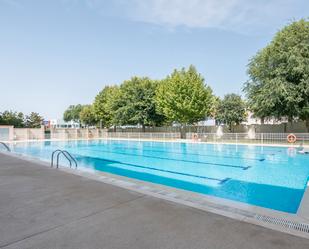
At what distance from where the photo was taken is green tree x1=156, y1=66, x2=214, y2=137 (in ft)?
72.2

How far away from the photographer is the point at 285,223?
3.00 meters

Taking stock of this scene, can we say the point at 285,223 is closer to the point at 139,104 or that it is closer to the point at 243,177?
the point at 243,177

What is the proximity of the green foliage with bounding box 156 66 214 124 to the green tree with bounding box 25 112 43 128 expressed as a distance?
28499 mm

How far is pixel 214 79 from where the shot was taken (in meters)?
25.2

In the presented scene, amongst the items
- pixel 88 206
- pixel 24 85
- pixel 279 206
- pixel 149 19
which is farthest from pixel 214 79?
pixel 88 206

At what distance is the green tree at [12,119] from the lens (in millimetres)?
34281

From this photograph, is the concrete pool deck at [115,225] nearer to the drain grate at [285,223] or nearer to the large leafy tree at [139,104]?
the drain grate at [285,223]

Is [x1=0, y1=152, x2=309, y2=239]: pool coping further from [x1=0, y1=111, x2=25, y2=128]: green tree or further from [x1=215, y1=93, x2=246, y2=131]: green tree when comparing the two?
[x1=0, y1=111, x2=25, y2=128]: green tree

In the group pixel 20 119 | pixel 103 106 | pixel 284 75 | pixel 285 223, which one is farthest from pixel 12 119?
pixel 285 223

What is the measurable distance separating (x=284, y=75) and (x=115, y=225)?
1697 centimetres

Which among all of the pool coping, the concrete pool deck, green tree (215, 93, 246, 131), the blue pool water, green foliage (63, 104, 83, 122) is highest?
green foliage (63, 104, 83, 122)

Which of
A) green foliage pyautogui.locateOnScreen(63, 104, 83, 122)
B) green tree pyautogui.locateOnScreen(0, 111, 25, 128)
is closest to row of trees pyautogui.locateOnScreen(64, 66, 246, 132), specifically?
green tree pyautogui.locateOnScreen(0, 111, 25, 128)

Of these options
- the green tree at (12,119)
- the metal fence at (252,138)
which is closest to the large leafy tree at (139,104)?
the metal fence at (252,138)

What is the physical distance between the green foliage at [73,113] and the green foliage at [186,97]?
154 feet
